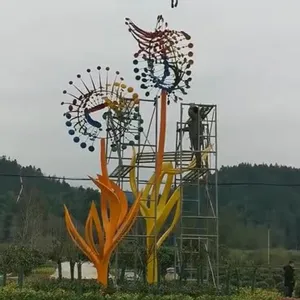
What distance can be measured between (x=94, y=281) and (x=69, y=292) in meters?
1.72

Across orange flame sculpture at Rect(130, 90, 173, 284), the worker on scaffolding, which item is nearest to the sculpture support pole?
orange flame sculpture at Rect(130, 90, 173, 284)

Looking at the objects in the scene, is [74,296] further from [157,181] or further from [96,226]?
[157,181]

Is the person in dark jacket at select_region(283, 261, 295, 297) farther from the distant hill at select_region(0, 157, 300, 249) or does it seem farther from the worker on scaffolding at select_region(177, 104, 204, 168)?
the distant hill at select_region(0, 157, 300, 249)

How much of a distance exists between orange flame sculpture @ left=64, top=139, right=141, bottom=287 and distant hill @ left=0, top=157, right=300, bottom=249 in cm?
991

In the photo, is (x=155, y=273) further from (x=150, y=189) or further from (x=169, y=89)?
(x=169, y=89)

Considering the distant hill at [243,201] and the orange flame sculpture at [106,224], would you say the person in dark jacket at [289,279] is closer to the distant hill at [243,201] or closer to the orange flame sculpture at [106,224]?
the orange flame sculpture at [106,224]

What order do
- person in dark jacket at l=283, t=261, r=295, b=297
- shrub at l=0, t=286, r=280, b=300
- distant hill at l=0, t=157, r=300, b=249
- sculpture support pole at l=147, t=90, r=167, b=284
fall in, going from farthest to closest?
1. distant hill at l=0, t=157, r=300, b=249
2. person in dark jacket at l=283, t=261, r=295, b=297
3. sculpture support pole at l=147, t=90, r=167, b=284
4. shrub at l=0, t=286, r=280, b=300

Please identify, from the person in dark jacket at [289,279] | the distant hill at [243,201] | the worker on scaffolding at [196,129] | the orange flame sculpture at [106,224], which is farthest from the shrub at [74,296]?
the distant hill at [243,201]

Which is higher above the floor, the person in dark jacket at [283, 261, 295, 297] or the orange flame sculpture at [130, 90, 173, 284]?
the orange flame sculpture at [130, 90, 173, 284]

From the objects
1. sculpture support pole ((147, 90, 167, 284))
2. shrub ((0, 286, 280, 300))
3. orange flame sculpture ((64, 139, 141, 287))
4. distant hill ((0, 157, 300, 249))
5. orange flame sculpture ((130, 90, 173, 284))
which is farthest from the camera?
distant hill ((0, 157, 300, 249))

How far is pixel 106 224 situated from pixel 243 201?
15144 mm

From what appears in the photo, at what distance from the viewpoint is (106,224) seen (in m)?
12.9

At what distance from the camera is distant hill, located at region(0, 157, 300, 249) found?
74.6 feet

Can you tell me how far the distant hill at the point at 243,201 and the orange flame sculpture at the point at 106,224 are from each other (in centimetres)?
991
